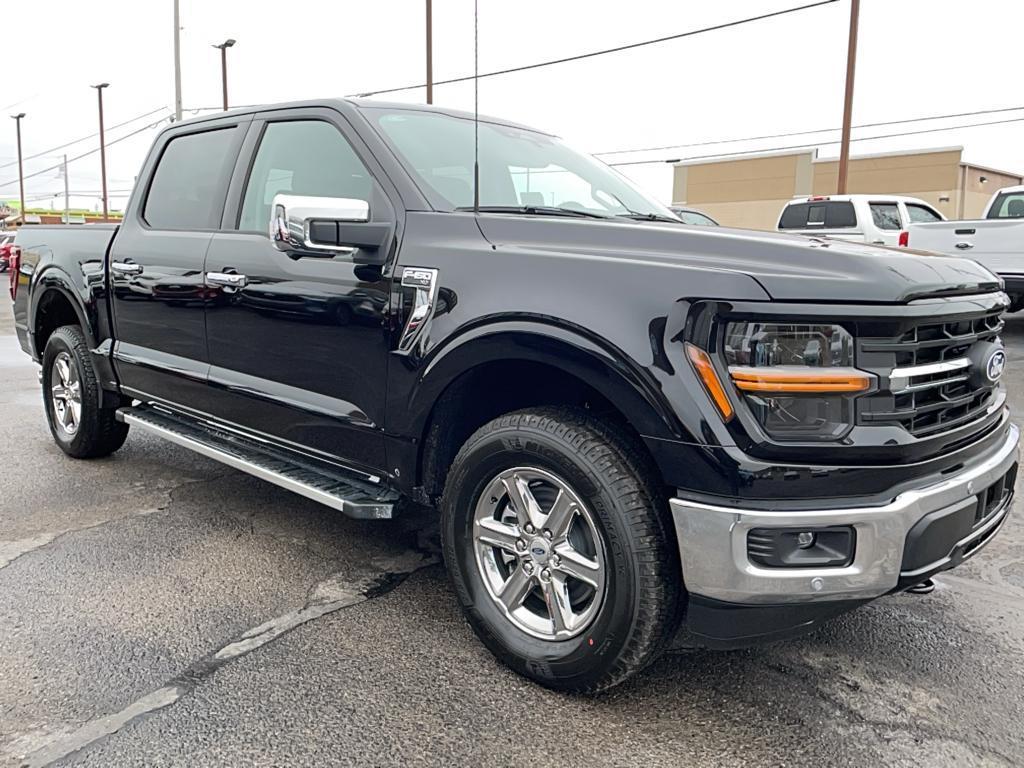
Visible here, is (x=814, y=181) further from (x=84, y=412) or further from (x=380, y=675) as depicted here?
(x=380, y=675)

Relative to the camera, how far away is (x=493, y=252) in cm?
280

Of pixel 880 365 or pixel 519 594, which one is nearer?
pixel 880 365

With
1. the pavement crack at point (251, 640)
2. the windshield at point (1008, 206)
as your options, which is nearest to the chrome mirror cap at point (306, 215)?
the pavement crack at point (251, 640)

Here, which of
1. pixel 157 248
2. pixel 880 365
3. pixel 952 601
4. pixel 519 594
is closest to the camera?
pixel 880 365

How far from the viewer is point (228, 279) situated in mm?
3717

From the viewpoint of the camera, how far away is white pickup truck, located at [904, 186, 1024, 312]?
10734 mm

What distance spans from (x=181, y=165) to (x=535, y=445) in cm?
294

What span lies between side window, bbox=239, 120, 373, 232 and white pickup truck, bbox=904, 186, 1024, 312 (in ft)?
29.2

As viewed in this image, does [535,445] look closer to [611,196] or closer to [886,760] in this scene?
[886,760]

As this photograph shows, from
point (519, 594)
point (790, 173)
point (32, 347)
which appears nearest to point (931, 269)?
point (519, 594)

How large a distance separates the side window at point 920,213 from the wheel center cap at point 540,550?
13.9 m

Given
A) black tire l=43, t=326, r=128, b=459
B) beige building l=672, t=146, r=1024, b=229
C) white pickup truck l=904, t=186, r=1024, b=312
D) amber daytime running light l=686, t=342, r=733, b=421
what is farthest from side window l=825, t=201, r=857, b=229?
beige building l=672, t=146, r=1024, b=229

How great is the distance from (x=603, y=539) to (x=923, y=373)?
3.17 ft

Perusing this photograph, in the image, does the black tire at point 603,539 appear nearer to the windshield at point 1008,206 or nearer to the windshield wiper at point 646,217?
the windshield wiper at point 646,217
